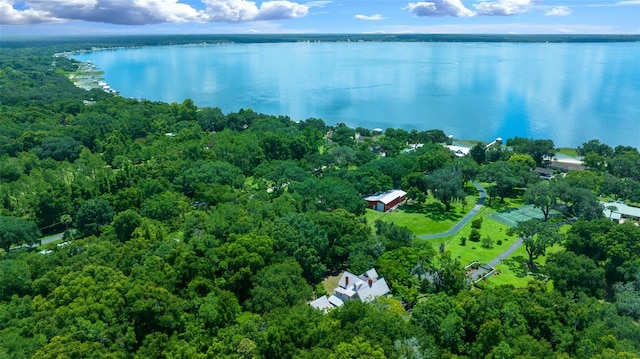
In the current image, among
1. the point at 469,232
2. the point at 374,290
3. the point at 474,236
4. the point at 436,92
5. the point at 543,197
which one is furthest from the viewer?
the point at 436,92

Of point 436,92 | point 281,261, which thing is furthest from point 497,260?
point 436,92

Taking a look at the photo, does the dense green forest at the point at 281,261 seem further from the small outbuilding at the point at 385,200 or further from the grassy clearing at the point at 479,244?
the grassy clearing at the point at 479,244

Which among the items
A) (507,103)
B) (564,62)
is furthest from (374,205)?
(564,62)

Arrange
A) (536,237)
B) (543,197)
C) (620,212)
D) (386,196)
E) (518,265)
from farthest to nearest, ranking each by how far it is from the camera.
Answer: (386,196) → (620,212) → (543,197) → (518,265) → (536,237)

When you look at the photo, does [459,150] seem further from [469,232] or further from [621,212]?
[469,232]

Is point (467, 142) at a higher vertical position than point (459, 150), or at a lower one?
lower

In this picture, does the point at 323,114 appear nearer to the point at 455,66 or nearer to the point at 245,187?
the point at 245,187

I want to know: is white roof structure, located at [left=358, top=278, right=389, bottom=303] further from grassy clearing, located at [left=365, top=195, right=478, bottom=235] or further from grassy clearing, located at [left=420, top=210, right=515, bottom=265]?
grassy clearing, located at [left=365, top=195, right=478, bottom=235]
